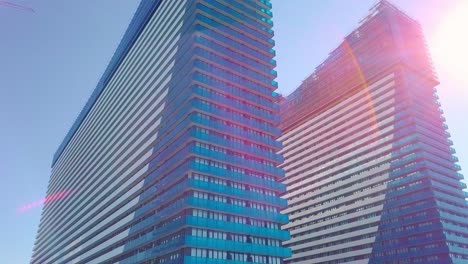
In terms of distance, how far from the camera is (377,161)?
12675 cm

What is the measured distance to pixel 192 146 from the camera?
77.6 m

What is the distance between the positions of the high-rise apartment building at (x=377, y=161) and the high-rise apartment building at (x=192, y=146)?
4911 cm

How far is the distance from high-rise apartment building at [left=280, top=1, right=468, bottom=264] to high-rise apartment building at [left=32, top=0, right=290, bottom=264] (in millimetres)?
49110

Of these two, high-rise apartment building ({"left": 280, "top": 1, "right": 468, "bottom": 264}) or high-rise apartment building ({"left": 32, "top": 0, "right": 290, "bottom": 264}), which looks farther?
high-rise apartment building ({"left": 280, "top": 1, "right": 468, "bottom": 264})

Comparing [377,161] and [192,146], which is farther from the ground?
[377,161]

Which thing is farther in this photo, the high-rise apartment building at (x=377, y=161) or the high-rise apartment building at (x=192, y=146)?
the high-rise apartment building at (x=377, y=161)

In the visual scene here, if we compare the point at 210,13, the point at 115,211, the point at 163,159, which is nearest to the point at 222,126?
the point at 163,159

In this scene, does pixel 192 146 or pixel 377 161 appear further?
pixel 377 161

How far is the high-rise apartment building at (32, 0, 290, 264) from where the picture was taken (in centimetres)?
7519

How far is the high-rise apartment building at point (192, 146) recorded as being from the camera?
2960 inches

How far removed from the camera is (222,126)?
83.9 m

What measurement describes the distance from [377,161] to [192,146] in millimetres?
73849

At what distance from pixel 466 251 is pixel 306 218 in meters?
52.6

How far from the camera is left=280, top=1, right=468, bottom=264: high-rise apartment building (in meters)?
113
